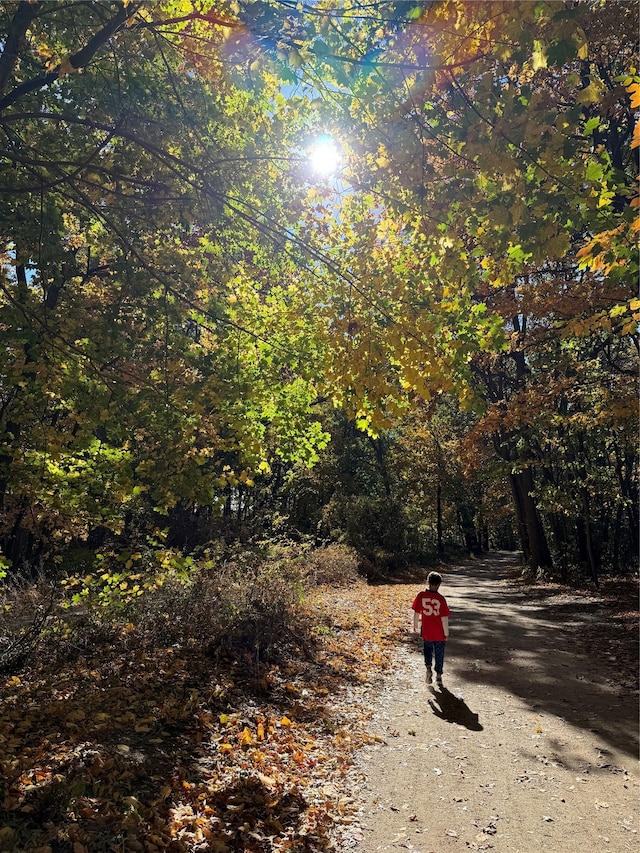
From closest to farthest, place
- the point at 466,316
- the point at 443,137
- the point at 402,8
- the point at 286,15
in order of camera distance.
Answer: the point at 402,8, the point at 286,15, the point at 443,137, the point at 466,316

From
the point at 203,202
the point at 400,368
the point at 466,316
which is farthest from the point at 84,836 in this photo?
the point at 203,202

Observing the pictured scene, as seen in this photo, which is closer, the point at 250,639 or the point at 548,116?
the point at 548,116

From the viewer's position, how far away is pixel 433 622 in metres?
7.77

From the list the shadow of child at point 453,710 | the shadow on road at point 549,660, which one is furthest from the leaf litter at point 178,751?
the shadow on road at point 549,660

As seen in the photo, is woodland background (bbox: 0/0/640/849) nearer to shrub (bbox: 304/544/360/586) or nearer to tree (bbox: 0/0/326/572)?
tree (bbox: 0/0/326/572)

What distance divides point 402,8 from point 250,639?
7657 millimetres

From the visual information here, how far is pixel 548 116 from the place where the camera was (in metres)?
3.26

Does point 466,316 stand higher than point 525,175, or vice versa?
point 525,175

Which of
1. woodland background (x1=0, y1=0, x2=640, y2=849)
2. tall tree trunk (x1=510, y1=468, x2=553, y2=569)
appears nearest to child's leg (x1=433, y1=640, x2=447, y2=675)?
woodland background (x1=0, y1=0, x2=640, y2=849)

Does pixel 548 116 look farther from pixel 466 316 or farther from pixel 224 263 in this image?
pixel 224 263

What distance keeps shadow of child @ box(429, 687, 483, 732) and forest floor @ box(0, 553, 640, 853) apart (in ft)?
0.13

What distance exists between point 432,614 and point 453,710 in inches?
54.6

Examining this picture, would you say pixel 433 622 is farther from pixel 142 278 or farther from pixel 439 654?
pixel 142 278

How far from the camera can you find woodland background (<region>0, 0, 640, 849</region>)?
11.1 ft
